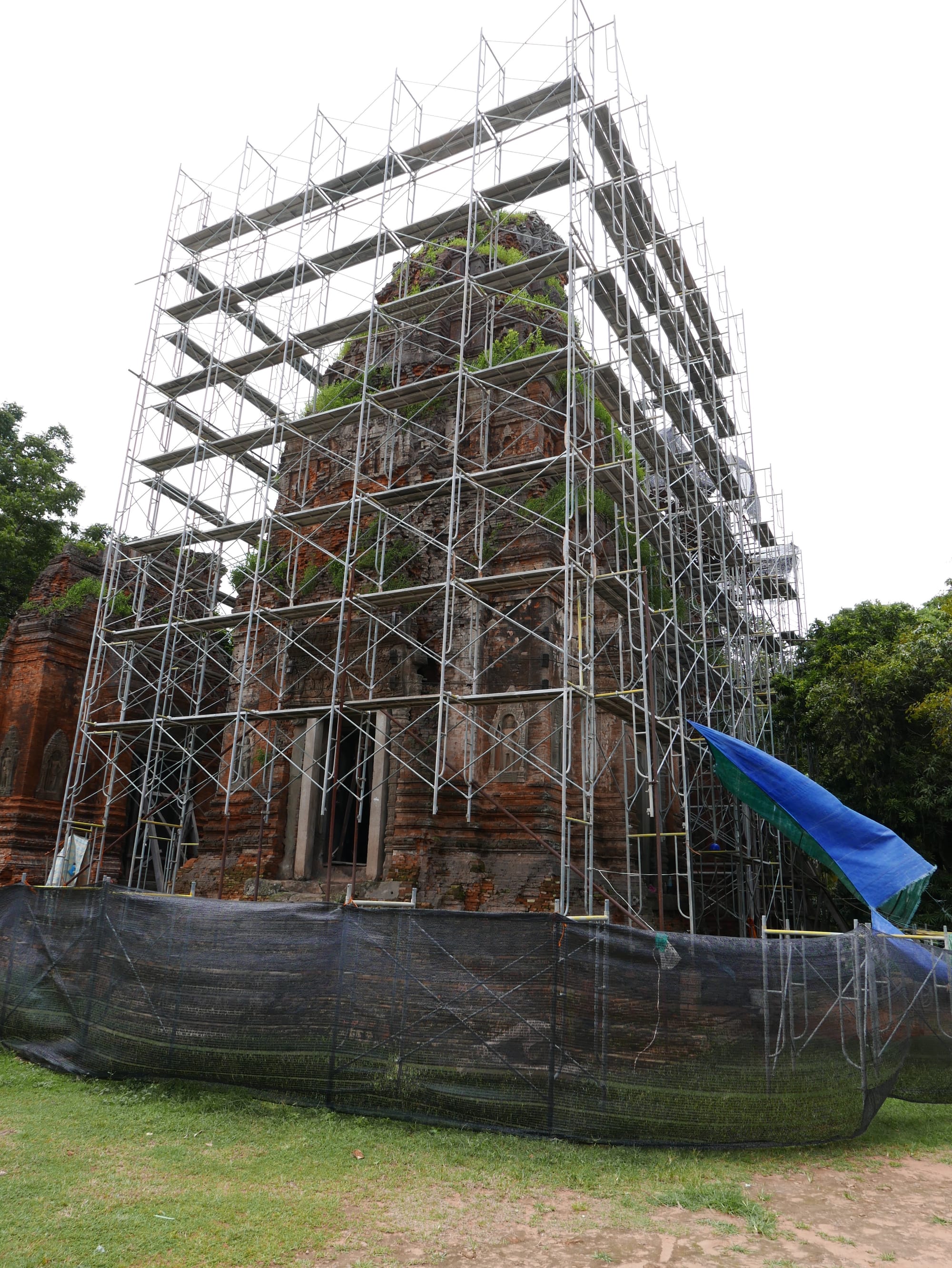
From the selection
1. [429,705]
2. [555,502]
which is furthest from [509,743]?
[555,502]

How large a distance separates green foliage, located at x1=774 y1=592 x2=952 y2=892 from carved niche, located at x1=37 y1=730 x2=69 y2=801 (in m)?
13.9

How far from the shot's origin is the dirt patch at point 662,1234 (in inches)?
184

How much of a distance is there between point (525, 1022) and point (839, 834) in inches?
209

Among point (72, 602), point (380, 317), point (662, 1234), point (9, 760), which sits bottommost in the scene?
point (662, 1234)

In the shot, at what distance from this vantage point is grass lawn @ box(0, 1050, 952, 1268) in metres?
4.63

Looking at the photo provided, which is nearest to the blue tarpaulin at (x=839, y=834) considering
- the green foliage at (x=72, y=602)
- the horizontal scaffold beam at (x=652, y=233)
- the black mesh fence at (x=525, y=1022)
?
the black mesh fence at (x=525, y=1022)

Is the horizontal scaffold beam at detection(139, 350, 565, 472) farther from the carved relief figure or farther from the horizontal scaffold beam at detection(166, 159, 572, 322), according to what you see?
the carved relief figure

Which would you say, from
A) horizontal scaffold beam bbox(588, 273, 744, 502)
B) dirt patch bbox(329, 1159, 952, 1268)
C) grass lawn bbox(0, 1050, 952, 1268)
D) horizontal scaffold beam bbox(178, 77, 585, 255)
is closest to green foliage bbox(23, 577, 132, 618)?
horizontal scaffold beam bbox(178, 77, 585, 255)

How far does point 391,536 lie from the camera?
13.9 m

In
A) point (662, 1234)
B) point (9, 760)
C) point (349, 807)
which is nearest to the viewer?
point (662, 1234)

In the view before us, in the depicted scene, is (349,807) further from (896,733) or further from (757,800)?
(896,733)

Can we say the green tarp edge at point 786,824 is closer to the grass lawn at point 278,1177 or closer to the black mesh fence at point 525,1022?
the black mesh fence at point 525,1022

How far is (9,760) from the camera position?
16469 millimetres

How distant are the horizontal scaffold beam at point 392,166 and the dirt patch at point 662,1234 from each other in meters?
14.2
